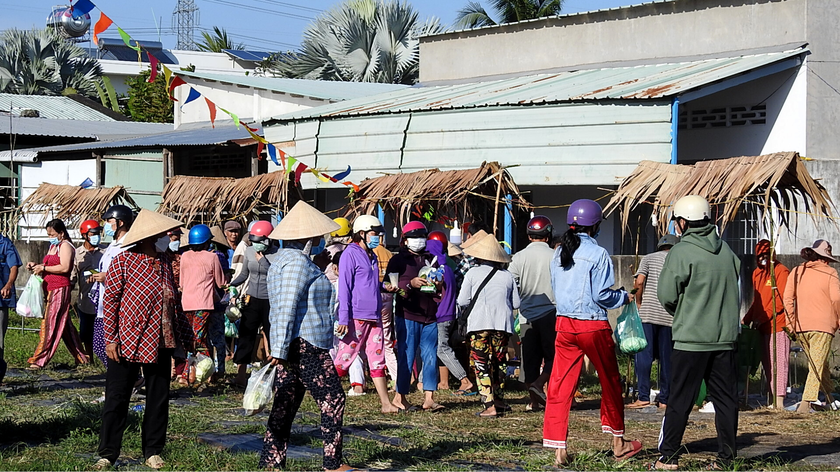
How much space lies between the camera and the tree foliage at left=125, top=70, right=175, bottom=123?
1387 inches

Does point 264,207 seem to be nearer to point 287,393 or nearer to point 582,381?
point 582,381

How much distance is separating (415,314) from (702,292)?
351cm

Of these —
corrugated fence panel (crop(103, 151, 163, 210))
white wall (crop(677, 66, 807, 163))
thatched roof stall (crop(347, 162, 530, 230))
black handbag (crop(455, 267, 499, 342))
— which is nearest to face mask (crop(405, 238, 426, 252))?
black handbag (crop(455, 267, 499, 342))

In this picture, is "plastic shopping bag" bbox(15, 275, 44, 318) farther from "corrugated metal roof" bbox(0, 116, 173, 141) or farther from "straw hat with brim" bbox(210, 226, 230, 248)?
"corrugated metal roof" bbox(0, 116, 173, 141)

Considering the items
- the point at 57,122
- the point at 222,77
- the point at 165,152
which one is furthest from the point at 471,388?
the point at 57,122

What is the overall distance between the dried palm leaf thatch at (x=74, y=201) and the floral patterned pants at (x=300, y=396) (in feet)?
40.3

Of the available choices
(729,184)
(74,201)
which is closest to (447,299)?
(729,184)

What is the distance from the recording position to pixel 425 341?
392 inches

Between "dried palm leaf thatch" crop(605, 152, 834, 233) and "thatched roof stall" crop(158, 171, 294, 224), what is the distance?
6674mm

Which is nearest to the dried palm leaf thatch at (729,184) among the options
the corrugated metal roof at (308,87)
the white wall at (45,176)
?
the corrugated metal roof at (308,87)

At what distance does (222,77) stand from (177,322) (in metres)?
18.4

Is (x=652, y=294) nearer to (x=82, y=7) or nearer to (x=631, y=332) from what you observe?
(x=631, y=332)

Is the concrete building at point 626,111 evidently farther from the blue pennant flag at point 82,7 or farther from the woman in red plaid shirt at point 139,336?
the woman in red plaid shirt at point 139,336

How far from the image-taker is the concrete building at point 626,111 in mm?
14070
